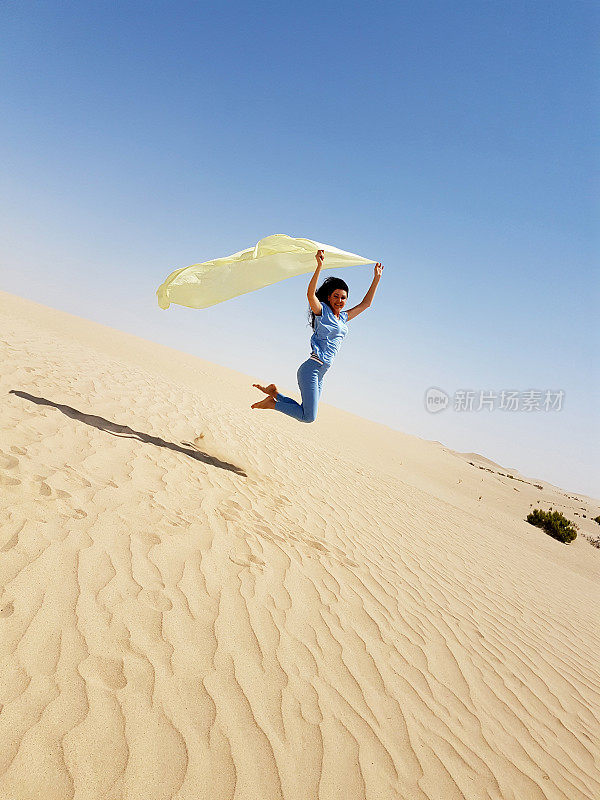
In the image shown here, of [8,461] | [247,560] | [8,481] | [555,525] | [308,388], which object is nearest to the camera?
[8,481]

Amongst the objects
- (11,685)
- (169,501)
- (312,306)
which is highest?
(312,306)

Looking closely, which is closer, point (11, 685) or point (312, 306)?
point (11, 685)

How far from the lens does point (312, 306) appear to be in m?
5.27

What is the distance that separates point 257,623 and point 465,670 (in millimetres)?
1824

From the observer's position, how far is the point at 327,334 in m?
5.57

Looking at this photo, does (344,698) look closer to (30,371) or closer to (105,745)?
(105,745)

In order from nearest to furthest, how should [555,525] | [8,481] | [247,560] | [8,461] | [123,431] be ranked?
[8,481]
[247,560]
[8,461]
[123,431]
[555,525]

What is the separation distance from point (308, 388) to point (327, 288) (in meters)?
1.31

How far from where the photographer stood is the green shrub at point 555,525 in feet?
46.5

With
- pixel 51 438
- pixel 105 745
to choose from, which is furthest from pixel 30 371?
pixel 105 745

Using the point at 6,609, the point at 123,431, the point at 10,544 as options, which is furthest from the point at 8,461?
the point at 123,431

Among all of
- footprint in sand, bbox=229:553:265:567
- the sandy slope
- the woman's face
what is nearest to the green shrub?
the sandy slope

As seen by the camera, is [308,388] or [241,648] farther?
[308,388]

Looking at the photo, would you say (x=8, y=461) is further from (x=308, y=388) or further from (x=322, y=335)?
(x=322, y=335)
